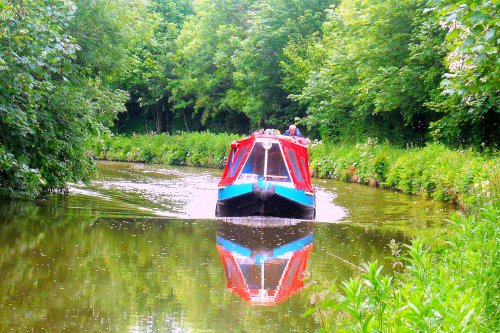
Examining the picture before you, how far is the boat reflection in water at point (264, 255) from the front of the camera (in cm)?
926

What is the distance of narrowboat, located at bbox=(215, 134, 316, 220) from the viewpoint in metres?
16.1

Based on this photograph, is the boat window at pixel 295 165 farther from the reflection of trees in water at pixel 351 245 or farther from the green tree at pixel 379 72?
the green tree at pixel 379 72

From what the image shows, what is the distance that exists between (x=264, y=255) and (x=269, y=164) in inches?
231

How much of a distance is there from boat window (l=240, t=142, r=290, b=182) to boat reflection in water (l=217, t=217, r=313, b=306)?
3.89ft

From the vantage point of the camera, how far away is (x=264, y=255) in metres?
11.9

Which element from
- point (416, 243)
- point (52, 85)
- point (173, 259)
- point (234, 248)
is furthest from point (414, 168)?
point (416, 243)

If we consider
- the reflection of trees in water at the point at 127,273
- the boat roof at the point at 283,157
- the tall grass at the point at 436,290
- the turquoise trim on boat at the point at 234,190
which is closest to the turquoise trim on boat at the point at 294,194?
the boat roof at the point at 283,157

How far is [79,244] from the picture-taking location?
474 inches

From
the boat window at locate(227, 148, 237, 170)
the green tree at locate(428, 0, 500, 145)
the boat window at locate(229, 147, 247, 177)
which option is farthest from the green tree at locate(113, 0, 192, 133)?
the green tree at locate(428, 0, 500, 145)

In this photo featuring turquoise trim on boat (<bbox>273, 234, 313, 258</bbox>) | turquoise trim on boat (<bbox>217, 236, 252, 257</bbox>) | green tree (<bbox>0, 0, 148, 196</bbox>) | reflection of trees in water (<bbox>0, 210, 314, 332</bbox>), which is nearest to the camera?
reflection of trees in water (<bbox>0, 210, 314, 332</bbox>)

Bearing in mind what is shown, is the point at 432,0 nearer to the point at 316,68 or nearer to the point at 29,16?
the point at 29,16

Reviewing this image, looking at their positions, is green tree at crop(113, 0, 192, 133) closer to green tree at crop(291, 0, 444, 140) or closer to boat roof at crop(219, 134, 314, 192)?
green tree at crop(291, 0, 444, 140)

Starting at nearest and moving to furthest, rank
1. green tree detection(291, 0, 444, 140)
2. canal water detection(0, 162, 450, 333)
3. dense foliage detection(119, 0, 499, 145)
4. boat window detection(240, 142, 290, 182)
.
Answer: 1. canal water detection(0, 162, 450, 333)
2. boat window detection(240, 142, 290, 182)
3. dense foliage detection(119, 0, 499, 145)
4. green tree detection(291, 0, 444, 140)

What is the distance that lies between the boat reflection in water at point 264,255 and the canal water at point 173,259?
0.02m
